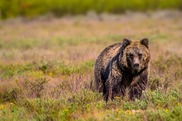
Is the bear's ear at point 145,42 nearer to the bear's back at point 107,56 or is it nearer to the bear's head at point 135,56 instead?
the bear's head at point 135,56

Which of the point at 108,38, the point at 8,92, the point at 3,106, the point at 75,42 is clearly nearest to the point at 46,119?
the point at 3,106

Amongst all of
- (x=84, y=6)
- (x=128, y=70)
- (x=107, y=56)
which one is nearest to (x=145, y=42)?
(x=128, y=70)

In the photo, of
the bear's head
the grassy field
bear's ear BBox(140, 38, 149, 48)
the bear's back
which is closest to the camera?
the grassy field

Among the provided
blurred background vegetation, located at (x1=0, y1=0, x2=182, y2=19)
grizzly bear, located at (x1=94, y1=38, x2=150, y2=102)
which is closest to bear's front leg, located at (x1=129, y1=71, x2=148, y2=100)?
grizzly bear, located at (x1=94, y1=38, x2=150, y2=102)

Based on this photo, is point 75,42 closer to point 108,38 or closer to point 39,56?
point 108,38

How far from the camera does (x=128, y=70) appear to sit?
369 inches

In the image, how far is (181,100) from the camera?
9539 millimetres

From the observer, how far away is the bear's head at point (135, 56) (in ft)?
30.0

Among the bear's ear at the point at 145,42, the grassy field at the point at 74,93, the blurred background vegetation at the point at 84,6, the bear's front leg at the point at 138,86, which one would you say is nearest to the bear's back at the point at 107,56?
the grassy field at the point at 74,93

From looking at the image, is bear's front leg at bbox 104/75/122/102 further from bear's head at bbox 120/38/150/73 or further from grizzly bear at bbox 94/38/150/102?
bear's head at bbox 120/38/150/73

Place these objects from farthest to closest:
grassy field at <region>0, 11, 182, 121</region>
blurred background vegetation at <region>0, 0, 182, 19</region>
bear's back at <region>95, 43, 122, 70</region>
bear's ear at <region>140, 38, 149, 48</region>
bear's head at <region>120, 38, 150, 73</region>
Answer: blurred background vegetation at <region>0, 0, 182, 19</region> < bear's back at <region>95, 43, 122, 70</region> < bear's ear at <region>140, 38, 149, 48</region> < bear's head at <region>120, 38, 150, 73</region> < grassy field at <region>0, 11, 182, 121</region>

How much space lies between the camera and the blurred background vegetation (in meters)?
56.2

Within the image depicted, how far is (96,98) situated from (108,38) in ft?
50.2

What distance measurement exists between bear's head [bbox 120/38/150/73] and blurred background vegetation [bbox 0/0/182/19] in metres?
47.0
